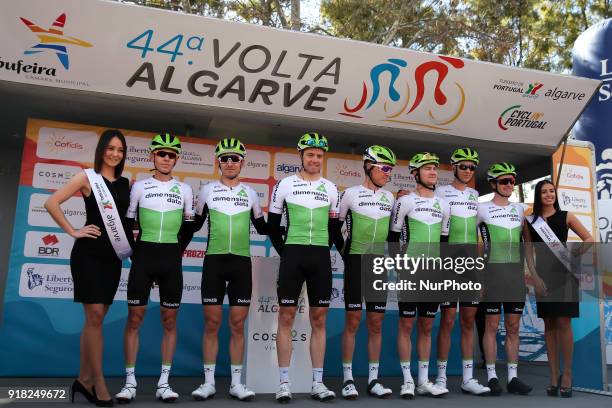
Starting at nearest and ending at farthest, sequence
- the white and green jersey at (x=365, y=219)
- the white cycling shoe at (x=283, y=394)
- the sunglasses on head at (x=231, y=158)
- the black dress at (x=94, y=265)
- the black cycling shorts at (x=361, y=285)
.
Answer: the black dress at (x=94, y=265) → the white cycling shoe at (x=283, y=394) → the sunglasses on head at (x=231, y=158) → the black cycling shorts at (x=361, y=285) → the white and green jersey at (x=365, y=219)

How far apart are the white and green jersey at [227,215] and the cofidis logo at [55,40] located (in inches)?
65.0

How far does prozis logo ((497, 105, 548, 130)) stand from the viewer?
588 centimetres

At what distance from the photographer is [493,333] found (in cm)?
541

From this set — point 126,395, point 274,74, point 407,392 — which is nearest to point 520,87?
point 274,74

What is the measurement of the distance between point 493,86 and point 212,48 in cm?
291

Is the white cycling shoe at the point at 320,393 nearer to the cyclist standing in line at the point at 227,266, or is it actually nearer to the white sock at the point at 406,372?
the cyclist standing in line at the point at 227,266

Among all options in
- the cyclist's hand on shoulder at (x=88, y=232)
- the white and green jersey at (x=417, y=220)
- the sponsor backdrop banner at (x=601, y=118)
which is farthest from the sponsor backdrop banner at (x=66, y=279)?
the sponsor backdrop banner at (x=601, y=118)

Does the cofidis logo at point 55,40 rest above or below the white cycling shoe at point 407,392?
above

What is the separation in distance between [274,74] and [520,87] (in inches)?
104

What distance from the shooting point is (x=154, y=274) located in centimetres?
438

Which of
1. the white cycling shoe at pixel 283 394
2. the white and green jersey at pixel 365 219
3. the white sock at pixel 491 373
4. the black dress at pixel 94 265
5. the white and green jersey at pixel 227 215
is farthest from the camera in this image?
the white sock at pixel 491 373

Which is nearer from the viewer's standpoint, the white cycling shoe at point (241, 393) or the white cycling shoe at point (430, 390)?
the white cycling shoe at point (241, 393)

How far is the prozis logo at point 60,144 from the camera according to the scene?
577 centimetres

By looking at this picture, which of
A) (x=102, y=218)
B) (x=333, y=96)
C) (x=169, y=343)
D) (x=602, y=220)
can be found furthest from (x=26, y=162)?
(x=602, y=220)
